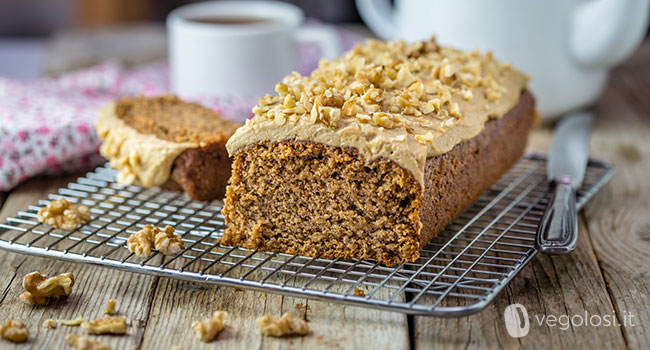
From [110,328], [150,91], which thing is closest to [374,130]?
[110,328]

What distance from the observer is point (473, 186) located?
2.25 metres

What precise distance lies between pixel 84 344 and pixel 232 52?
1.71 m

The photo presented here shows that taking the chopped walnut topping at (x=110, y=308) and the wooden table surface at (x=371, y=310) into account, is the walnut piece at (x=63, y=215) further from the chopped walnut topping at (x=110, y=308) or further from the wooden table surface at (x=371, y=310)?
the chopped walnut topping at (x=110, y=308)

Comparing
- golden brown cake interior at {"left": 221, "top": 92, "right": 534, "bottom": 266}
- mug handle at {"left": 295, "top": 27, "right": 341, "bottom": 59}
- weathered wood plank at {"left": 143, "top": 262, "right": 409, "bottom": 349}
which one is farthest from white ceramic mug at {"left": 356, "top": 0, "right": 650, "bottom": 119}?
weathered wood plank at {"left": 143, "top": 262, "right": 409, "bottom": 349}

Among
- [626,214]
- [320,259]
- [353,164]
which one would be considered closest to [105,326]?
[320,259]

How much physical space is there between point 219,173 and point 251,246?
1.20 feet

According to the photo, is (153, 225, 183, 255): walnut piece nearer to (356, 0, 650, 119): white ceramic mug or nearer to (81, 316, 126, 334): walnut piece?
(81, 316, 126, 334): walnut piece

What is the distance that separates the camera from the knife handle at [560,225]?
1.84 metres

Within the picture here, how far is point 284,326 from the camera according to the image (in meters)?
1.63

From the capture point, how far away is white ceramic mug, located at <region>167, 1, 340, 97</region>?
3033 millimetres

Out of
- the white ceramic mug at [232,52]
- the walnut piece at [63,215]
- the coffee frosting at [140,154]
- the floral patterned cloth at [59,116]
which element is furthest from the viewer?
the white ceramic mug at [232,52]

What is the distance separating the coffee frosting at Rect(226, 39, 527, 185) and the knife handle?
300 mm

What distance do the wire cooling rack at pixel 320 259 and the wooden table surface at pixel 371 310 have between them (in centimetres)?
6

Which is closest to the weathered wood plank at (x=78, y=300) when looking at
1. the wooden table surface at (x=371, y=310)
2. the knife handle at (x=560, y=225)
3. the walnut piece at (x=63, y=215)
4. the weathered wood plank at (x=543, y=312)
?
the wooden table surface at (x=371, y=310)
